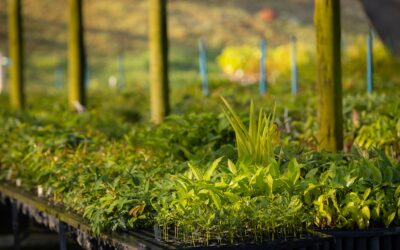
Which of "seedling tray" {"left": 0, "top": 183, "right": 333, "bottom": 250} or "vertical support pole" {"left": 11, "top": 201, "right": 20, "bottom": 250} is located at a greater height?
"seedling tray" {"left": 0, "top": 183, "right": 333, "bottom": 250}

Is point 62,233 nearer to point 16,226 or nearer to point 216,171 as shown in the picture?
point 216,171

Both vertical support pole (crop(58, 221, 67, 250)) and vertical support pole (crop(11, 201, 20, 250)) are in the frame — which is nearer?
vertical support pole (crop(58, 221, 67, 250))

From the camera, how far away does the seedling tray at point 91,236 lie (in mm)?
7988

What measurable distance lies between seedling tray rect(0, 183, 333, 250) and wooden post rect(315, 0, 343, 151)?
3189 mm

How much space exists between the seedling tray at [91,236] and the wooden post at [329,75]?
126 inches

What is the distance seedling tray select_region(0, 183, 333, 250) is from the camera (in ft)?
26.2

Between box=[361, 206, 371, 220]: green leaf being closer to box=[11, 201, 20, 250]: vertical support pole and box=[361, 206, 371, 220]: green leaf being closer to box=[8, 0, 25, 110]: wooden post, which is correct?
box=[11, 201, 20, 250]: vertical support pole

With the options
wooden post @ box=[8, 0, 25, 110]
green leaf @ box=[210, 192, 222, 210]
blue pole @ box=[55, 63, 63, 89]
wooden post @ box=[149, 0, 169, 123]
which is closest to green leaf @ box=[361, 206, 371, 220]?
→ green leaf @ box=[210, 192, 222, 210]

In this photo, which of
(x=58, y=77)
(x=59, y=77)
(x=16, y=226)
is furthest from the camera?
(x=59, y=77)

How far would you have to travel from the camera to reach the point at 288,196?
28.2 ft

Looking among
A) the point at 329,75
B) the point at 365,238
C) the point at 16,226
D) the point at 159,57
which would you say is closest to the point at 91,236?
the point at 365,238

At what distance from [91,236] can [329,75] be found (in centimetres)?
395

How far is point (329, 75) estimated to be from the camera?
39.3 feet

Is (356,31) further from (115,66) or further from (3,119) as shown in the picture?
(3,119)
